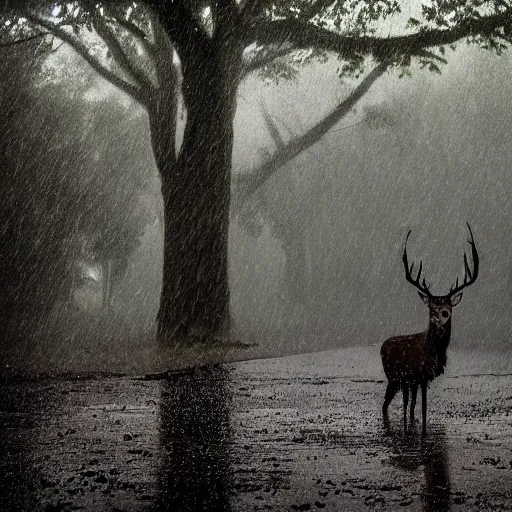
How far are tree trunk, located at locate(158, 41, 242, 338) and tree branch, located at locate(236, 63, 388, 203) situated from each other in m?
4.74

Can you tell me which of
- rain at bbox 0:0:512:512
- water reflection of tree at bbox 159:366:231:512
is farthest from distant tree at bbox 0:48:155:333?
water reflection of tree at bbox 159:366:231:512

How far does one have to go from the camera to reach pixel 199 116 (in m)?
23.2

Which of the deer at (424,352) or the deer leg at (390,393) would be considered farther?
the deer leg at (390,393)

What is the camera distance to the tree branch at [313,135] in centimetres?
2794

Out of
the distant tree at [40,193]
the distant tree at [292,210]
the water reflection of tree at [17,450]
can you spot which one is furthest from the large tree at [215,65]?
the distant tree at [292,210]

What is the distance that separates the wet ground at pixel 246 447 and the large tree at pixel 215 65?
779cm

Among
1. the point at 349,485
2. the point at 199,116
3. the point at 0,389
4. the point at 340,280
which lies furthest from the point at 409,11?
the point at 340,280

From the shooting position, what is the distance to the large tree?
2270 cm

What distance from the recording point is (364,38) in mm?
23469

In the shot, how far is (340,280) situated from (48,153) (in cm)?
3725

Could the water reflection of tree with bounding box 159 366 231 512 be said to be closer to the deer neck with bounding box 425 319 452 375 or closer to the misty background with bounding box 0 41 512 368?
the deer neck with bounding box 425 319 452 375

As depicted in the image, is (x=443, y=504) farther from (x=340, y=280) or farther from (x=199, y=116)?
(x=340, y=280)

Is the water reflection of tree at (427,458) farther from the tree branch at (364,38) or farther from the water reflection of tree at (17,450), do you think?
the tree branch at (364,38)

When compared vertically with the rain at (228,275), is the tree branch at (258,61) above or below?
above
